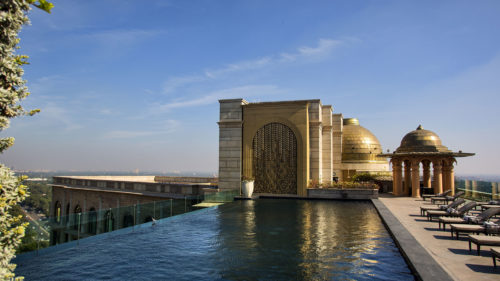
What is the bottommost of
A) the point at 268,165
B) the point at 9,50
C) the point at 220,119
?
the point at 268,165

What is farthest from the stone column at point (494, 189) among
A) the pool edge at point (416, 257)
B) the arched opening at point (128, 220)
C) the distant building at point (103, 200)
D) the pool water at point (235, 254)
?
the arched opening at point (128, 220)

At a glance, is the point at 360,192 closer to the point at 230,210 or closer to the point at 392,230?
the point at 230,210

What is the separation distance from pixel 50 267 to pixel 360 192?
20.1 meters

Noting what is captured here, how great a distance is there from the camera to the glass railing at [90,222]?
9.66 metres

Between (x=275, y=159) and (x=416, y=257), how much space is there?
18.1 meters

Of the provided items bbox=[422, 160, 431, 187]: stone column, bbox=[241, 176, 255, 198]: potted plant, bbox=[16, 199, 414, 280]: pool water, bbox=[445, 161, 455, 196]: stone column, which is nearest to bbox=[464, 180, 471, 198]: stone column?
bbox=[445, 161, 455, 196]: stone column

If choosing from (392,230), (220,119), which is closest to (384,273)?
(392,230)

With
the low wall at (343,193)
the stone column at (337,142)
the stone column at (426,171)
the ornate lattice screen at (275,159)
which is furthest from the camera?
the stone column at (337,142)

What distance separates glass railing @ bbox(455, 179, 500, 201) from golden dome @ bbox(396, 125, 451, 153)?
3.37m

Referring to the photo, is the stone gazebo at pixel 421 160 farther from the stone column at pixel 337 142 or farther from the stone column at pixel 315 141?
the stone column at pixel 337 142

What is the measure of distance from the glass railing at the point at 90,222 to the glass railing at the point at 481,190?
66.0ft

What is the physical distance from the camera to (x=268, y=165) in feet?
87.0

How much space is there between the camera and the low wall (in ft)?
77.6

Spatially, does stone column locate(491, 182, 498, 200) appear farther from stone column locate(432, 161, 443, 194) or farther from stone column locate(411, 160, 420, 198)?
stone column locate(411, 160, 420, 198)
